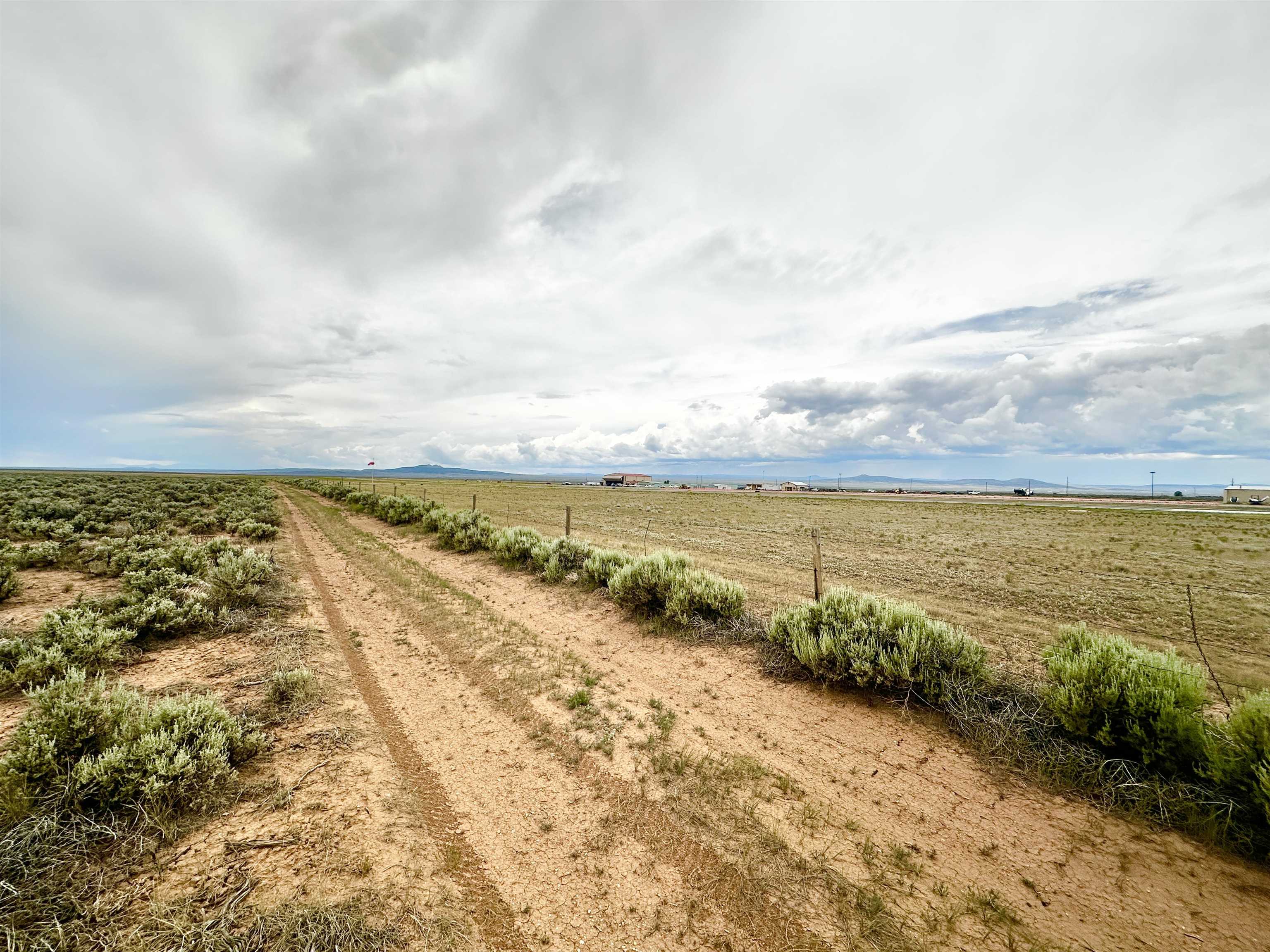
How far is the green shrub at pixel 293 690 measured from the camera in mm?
5879

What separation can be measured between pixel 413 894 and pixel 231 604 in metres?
8.58

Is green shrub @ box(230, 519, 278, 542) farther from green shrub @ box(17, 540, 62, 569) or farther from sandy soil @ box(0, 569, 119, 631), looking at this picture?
sandy soil @ box(0, 569, 119, 631)

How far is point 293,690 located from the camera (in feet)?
19.8

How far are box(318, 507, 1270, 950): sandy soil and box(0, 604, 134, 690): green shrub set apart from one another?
358cm

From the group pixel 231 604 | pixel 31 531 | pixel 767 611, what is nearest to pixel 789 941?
pixel 767 611

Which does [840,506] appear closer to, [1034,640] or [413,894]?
[1034,640]

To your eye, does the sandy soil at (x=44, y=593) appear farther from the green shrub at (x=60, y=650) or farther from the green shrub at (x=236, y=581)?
the green shrub at (x=236, y=581)

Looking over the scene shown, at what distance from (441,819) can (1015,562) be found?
21.3 meters

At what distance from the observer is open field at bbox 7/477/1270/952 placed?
3.20 meters

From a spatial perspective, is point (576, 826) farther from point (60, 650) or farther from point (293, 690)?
point (60, 650)

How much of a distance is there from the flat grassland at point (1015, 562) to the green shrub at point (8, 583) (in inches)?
459

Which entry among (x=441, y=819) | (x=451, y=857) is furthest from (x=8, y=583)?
(x=451, y=857)

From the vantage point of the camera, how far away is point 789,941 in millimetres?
3174

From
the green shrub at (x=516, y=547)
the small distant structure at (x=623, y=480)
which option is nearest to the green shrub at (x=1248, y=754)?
the green shrub at (x=516, y=547)
